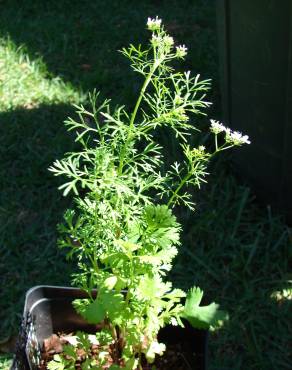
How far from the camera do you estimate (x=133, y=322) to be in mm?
1663

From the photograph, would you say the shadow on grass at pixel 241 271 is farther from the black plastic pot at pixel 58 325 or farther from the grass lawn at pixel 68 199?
the black plastic pot at pixel 58 325

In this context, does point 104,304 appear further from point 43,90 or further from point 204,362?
point 43,90

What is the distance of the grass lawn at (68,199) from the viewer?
95.8 inches

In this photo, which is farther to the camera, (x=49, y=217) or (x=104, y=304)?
(x=49, y=217)

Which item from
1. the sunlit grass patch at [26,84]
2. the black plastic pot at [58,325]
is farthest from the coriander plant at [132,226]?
the sunlit grass patch at [26,84]

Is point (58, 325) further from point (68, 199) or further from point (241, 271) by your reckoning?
point (68, 199)

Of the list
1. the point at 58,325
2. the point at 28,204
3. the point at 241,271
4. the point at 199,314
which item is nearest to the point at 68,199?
the point at 28,204

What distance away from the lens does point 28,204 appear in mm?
2994

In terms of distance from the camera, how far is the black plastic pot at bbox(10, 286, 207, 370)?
1.87 meters

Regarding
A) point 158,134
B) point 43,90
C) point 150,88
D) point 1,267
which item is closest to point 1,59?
point 43,90

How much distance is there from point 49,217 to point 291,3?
1.50 m

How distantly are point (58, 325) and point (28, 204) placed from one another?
109 cm

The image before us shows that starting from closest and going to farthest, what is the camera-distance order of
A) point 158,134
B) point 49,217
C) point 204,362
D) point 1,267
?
point 204,362 → point 1,267 → point 49,217 → point 158,134

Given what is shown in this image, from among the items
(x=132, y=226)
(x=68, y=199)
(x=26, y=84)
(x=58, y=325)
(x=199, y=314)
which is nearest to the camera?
(x=132, y=226)
